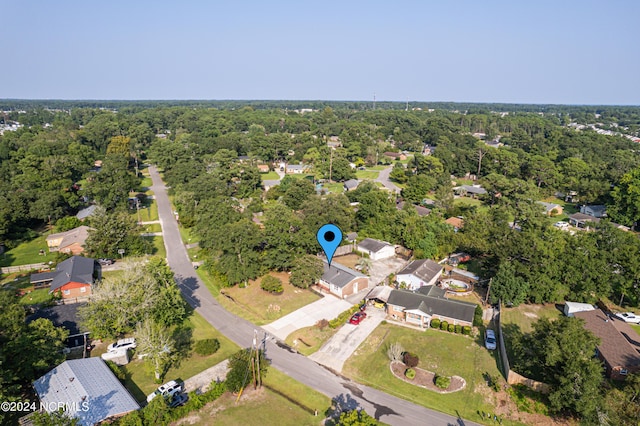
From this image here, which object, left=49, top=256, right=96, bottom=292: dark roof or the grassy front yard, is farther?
left=49, top=256, right=96, bottom=292: dark roof

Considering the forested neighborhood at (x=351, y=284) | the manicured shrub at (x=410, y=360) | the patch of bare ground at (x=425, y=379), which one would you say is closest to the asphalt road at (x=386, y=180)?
the forested neighborhood at (x=351, y=284)

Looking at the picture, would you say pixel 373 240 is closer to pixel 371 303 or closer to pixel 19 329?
pixel 371 303

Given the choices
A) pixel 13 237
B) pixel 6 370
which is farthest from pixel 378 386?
pixel 13 237

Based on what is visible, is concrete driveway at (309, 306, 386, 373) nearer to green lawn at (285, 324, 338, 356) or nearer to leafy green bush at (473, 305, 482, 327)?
green lawn at (285, 324, 338, 356)

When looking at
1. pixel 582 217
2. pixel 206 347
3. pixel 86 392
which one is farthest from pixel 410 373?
pixel 582 217

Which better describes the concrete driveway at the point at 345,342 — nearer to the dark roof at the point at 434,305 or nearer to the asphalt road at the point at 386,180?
the dark roof at the point at 434,305

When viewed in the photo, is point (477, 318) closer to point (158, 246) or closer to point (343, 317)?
point (343, 317)

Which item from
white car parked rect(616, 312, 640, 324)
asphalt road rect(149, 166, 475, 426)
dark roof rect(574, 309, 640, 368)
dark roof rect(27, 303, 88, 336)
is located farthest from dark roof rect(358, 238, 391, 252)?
dark roof rect(27, 303, 88, 336)

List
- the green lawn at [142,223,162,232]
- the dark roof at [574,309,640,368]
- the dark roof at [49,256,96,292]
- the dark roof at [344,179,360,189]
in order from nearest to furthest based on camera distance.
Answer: the dark roof at [574,309,640,368], the dark roof at [49,256,96,292], the green lawn at [142,223,162,232], the dark roof at [344,179,360,189]
